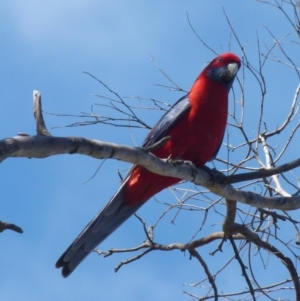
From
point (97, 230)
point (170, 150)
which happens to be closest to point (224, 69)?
point (170, 150)

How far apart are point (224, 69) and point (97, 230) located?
1.90m

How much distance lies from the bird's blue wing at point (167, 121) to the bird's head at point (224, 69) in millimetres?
428

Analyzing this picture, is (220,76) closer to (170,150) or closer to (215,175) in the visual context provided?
(170,150)

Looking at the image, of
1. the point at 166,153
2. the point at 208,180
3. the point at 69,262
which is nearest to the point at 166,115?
the point at 166,153

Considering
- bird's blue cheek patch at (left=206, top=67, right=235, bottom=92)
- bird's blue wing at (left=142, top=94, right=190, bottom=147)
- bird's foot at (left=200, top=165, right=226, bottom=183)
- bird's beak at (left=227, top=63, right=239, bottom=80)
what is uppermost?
bird's beak at (left=227, top=63, right=239, bottom=80)

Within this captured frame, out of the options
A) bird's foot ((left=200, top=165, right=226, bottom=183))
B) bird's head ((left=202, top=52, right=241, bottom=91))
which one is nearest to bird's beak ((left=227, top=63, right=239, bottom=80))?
bird's head ((left=202, top=52, right=241, bottom=91))

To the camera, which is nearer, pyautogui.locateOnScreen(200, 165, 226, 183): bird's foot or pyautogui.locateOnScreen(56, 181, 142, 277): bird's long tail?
pyautogui.locateOnScreen(200, 165, 226, 183): bird's foot

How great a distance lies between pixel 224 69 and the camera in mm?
5328

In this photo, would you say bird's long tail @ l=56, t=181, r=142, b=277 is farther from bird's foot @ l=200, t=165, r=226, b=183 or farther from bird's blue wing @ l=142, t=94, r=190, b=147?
bird's foot @ l=200, t=165, r=226, b=183

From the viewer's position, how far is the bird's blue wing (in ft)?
15.7

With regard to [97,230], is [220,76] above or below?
above

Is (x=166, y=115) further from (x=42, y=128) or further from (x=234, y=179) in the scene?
(x=42, y=128)

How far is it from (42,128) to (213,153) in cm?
227

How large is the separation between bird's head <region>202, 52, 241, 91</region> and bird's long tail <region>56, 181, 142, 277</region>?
52.2 inches
